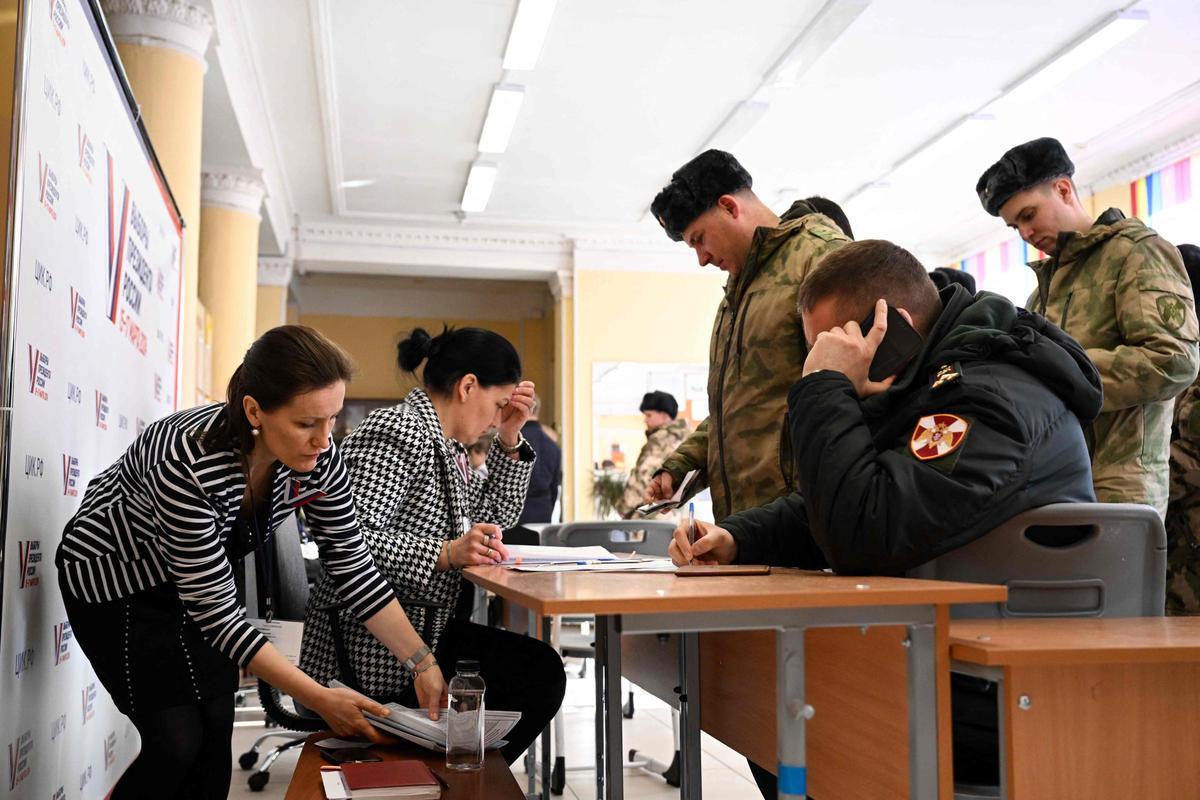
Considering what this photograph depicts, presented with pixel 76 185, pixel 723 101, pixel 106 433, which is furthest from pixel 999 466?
pixel 723 101

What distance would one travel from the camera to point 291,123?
6.73m

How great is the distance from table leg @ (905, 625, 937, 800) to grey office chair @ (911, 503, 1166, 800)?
0.25 meters

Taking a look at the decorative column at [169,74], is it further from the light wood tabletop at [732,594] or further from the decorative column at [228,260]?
the light wood tabletop at [732,594]

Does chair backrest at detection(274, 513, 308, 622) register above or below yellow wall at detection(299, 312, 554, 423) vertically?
below

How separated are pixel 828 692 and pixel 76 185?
5.56 ft

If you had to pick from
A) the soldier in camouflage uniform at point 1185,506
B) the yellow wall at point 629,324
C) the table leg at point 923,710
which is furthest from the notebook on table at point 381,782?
the yellow wall at point 629,324

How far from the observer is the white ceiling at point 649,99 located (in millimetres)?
5344

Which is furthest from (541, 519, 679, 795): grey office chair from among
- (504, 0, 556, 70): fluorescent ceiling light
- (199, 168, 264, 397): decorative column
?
(199, 168, 264, 397): decorative column

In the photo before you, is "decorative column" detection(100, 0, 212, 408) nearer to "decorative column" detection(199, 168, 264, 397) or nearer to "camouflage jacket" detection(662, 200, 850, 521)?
"decorative column" detection(199, 168, 264, 397)

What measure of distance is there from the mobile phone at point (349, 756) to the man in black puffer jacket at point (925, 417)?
753mm

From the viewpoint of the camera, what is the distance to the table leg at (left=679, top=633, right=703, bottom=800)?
1622 mm

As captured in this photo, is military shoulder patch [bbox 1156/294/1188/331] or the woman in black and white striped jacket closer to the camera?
the woman in black and white striped jacket

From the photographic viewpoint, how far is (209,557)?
5.19ft

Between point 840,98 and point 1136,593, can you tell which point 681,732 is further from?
point 840,98
